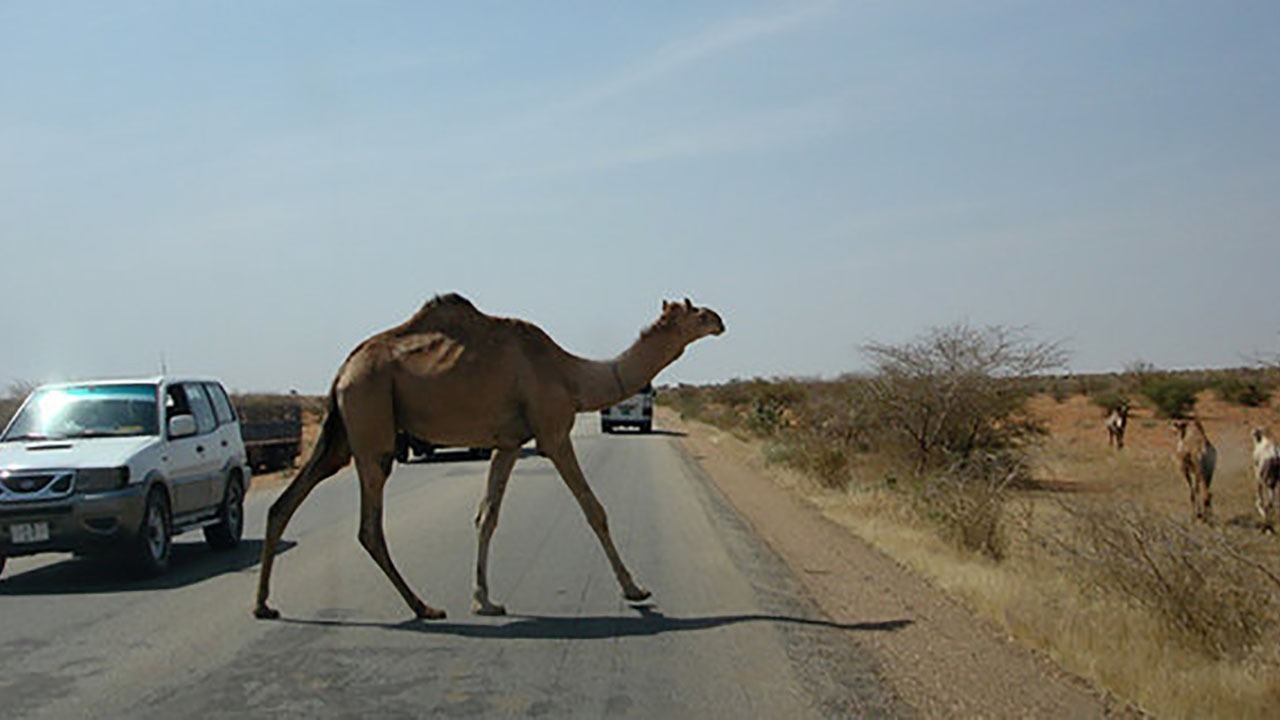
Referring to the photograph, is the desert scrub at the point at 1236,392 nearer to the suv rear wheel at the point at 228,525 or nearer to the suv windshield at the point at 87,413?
the suv rear wheel at the point at 228,525

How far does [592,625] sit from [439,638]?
47.1 inches

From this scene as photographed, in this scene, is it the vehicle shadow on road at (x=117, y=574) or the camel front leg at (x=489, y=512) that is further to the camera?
the vehicle shadow on road at (x=117, y=574)

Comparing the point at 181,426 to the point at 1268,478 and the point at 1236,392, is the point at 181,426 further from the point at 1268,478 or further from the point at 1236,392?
the point at 1236,392

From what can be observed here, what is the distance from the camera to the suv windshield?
564 inches

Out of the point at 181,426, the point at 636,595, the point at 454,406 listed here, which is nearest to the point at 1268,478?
the point at 636,595

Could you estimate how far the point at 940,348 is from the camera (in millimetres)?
25594

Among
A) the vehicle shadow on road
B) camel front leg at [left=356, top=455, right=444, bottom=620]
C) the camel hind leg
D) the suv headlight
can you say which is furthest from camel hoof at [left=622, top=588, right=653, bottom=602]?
the suv headlight

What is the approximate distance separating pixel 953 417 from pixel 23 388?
30401 millimetres

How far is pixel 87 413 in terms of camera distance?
14.7 m

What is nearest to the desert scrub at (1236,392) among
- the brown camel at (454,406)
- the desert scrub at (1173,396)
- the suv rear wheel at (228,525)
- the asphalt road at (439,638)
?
the desert scrub at (1173,396)

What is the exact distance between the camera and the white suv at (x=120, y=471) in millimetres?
12930

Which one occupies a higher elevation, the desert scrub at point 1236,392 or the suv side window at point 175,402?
the desert scrub at point 1236,392

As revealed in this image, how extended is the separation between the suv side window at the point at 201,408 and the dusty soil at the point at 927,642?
6.82 metres

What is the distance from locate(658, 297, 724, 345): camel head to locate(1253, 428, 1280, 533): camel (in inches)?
483
